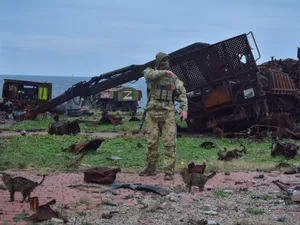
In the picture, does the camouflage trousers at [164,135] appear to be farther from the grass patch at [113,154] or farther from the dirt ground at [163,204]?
the grass patch at [113,154]

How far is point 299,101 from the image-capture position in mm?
19969

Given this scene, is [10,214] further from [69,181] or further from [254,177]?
[254,177]

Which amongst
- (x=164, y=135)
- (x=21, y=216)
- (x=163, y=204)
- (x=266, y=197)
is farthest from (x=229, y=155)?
(x=21, y=216)

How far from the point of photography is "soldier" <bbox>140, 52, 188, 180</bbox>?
940cm

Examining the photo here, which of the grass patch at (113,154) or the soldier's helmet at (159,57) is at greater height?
the soldier's helmet at (159,57)

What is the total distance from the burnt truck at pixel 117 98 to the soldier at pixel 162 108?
26715 mm

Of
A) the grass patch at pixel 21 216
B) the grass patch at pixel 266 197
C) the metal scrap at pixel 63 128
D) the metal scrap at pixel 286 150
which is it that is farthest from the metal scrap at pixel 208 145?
the grass patch at pixel 21 216

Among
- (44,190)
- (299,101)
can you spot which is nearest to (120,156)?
(44,190)

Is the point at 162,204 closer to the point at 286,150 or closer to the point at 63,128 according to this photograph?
the point at 286,150

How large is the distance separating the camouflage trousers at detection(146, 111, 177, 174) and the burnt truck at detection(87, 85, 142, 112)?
26688mm

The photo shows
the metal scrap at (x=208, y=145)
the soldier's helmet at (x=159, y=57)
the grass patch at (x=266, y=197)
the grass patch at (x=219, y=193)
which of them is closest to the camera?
the grass patch at (x=266, y=197)

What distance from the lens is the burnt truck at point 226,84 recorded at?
1798 centimetres

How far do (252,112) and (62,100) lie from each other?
860cm

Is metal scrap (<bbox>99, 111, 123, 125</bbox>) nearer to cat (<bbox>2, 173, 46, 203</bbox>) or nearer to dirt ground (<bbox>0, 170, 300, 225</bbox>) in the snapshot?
dirt ground (<bbox>0, 170, 300, 225</bbox>)
